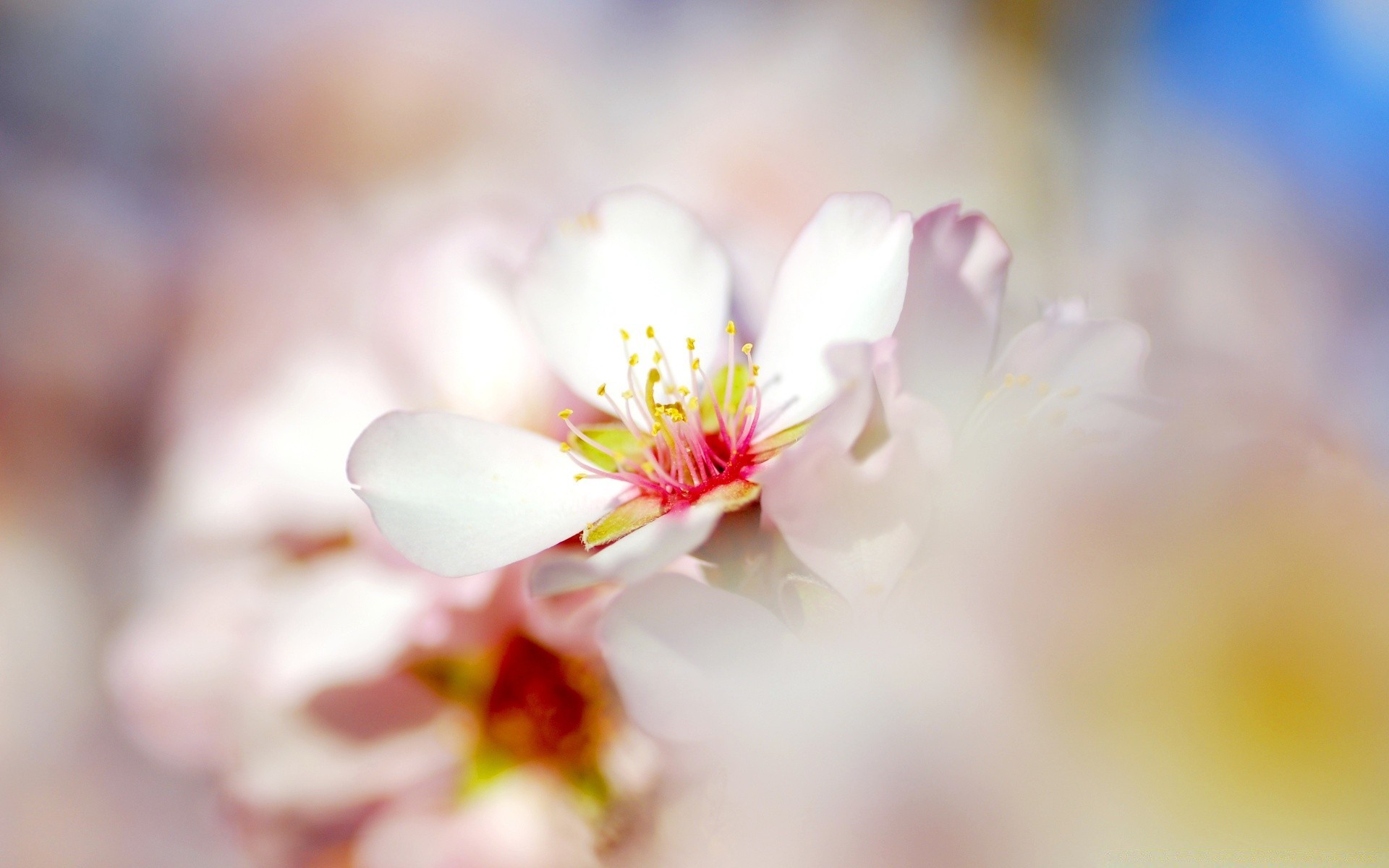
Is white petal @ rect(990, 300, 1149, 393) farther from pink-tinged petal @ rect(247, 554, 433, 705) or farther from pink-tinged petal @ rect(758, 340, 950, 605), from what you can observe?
pink-tinged petal @ rect(247, 554, 433, 705)

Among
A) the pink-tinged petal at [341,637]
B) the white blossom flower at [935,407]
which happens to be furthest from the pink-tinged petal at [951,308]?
the pink-tinged petal at [341,637]

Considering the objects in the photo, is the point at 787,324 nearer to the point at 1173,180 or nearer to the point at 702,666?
the point at 702,666

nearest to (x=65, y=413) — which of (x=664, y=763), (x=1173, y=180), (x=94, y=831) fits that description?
(x=94, y=831)

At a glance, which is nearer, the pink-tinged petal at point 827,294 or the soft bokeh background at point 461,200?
the pink-tinged petal at point 827,294

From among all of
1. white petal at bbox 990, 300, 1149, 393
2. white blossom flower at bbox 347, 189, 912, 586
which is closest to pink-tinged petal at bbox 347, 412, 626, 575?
white blossom flower at bbox 347, 189, 912, 586

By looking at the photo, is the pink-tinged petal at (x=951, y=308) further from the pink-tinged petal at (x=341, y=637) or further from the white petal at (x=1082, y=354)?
the pink-tinged petal at (x=341, y=637)

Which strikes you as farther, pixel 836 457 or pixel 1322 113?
pixel 1322 113

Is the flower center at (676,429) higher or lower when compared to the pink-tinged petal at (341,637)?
higher

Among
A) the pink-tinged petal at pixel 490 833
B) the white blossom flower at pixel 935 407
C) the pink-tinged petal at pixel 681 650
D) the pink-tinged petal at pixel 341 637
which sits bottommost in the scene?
the pink-tinged petal at pixel 490 833
